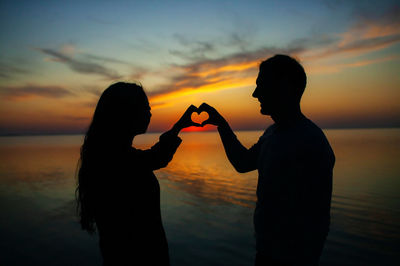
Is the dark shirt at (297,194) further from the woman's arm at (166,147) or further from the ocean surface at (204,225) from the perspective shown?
the ocean surface at (204,225)

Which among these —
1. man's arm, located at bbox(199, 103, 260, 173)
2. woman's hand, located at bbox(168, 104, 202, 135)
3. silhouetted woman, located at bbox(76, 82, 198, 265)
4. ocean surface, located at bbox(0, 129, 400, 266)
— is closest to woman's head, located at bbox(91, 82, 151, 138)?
silhouetted woman, located at bbox(76, 82, 198, 265)

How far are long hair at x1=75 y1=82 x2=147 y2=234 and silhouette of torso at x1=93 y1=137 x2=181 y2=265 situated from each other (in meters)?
0.08

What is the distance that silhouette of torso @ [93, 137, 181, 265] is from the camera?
226 cm

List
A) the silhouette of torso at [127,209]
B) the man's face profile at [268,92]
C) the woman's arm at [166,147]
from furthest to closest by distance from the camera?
the man's face profile at [268,92]
the woman's arm at [166,147]
the silhouette of torso at [127,209]

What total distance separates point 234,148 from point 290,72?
124cm

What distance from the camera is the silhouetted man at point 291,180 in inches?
92.4

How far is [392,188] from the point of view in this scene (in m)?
18.0

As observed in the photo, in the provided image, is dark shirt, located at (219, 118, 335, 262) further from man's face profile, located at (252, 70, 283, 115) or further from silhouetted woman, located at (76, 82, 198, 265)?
silhouetted woman, located at (76, 82, 198, 265)

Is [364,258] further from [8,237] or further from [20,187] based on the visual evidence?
[20,187]

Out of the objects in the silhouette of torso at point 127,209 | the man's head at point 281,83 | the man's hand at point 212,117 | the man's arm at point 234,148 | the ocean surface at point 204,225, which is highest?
the man's head at point 281,83

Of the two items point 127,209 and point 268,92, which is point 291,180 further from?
point 127,209

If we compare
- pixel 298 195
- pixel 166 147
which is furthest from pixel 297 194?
pixel 166 147

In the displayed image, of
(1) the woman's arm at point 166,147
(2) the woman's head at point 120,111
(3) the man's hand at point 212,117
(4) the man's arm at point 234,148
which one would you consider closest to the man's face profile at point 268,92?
(4) the man's arm at point 234,148

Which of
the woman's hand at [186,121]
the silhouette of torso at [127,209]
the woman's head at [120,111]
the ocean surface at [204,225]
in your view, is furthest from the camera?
the ocean surface at [204,225]
